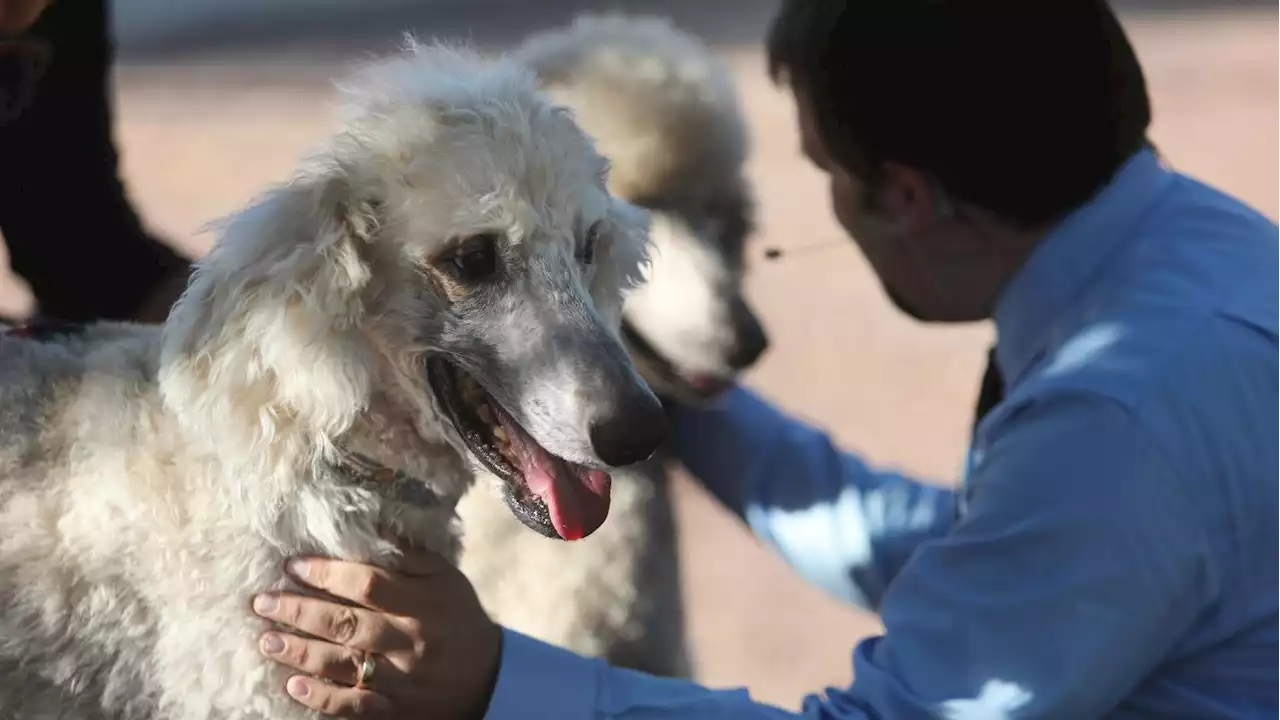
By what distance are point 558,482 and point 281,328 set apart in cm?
22

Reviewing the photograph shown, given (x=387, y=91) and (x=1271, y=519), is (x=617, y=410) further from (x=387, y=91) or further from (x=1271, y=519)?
(x=1271, y=519)

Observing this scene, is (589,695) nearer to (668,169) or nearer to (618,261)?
(618,261)

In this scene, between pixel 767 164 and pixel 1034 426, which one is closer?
pixel 1034 426

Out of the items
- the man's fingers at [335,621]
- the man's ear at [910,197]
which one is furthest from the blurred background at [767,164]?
the man's fingers at [335,621]

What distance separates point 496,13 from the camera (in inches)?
167

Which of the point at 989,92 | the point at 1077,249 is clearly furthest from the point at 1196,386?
the point at 989,92

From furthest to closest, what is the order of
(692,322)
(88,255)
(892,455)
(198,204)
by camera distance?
(198,204), (892,455), (692,322), (88,255)

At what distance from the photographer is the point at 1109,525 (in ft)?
2.60

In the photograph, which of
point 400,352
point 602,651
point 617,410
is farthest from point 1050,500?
point 602,651

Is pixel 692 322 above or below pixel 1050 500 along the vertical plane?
below

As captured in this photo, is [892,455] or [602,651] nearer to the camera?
[602,651]

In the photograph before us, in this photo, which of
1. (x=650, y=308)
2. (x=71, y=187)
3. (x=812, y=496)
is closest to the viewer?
(x=71, y=187)

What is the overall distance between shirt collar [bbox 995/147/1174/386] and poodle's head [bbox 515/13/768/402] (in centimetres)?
45

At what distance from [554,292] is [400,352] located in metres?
0.12
